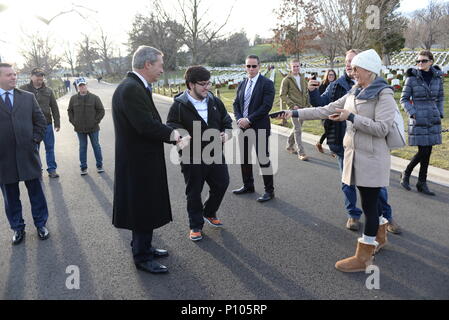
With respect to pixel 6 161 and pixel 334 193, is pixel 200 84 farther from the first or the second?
pixel 334 193

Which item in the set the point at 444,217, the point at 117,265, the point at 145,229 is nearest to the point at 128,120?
the point at 145,229

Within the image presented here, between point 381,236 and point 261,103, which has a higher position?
point 261,103

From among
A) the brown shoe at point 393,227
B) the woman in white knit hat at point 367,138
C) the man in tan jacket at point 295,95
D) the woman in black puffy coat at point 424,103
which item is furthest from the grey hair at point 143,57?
the man in tan jacket at point 295,95

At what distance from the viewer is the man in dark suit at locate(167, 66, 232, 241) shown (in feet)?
13.1

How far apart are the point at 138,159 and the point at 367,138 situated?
214 cm

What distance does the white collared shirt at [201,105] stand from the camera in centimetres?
405

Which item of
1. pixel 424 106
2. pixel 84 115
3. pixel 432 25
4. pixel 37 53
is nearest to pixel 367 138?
pixel 424 106

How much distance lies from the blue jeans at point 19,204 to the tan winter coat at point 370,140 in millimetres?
3685

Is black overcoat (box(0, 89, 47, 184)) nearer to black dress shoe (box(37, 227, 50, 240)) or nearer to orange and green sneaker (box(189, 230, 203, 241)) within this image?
black dress shoe (box(37, 227, 50, 240))

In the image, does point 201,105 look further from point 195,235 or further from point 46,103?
point 46,103

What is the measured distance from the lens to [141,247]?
11.4ft

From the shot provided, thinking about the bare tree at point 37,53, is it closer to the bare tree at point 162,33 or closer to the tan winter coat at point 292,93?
the bare tree at point 162,33

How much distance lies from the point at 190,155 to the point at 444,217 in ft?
11.1

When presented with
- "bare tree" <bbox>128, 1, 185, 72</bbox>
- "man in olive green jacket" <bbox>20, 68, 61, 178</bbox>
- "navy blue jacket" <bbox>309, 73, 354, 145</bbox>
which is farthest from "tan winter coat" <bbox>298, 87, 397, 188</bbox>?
"bare tree" <bbox>128, 1, 185, 72</bbox>
